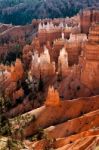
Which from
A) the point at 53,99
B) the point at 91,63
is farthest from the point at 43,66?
the point at 53,99

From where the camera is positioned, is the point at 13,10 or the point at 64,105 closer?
the point at 64,105

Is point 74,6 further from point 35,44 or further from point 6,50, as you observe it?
point 35,44

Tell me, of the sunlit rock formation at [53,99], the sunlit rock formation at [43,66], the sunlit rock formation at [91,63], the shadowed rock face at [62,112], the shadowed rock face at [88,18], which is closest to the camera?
the shadowed rock face at [62,112]

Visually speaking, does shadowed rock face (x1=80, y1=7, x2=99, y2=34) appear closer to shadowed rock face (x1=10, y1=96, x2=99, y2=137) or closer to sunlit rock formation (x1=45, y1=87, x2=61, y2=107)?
sunlit rock formation (x1=45, y1=87, x2=61, y2=107)

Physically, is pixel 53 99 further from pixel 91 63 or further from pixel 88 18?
pixel 88 18

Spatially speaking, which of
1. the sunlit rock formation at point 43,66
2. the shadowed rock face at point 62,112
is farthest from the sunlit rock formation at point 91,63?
the sunlit rock formation at point 43,66

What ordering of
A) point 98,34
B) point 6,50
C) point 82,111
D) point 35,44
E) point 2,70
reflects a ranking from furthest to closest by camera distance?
point 6,50, point 35,44, point 2,70, point 98,34, point 82,111

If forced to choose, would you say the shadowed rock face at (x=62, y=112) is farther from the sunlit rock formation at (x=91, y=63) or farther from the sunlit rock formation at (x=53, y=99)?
the sunlit rock formation at (x=91, y=63)

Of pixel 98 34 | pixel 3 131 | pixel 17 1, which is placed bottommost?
pixel 17 1

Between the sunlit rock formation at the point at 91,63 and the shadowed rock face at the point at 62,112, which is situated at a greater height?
the sunlit rock formation at the point at 91,63

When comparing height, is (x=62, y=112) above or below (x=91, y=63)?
below

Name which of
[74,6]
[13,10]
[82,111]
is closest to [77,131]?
[82,111]
